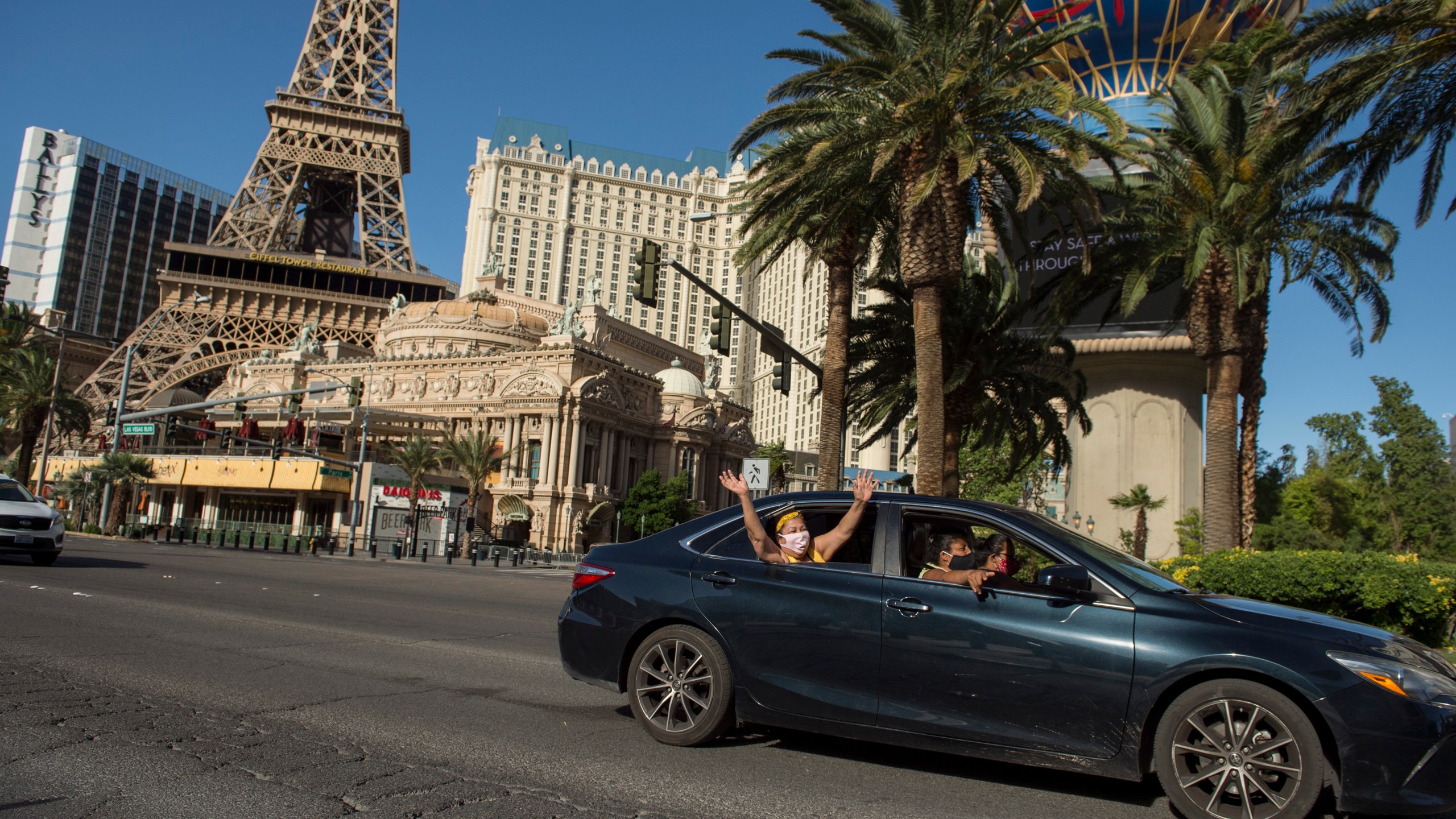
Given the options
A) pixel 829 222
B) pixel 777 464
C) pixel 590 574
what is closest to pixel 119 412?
pixel 829 222

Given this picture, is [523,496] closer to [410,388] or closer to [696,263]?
[410,388]

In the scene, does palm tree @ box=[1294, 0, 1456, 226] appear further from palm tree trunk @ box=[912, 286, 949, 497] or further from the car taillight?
the car taillight

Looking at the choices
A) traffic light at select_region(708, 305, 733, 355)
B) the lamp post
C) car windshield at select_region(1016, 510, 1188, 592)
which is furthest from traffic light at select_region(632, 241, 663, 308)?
the lamp post

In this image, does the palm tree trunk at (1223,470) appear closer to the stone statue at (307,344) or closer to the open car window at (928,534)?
the open car window at (928,534)

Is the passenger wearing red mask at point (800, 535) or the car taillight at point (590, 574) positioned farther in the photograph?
the car taillight at point (590, 574)

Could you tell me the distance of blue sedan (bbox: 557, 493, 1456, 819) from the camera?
3.94 metres


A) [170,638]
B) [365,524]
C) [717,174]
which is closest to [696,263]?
[717,174]

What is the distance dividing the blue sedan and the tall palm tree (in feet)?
40.2

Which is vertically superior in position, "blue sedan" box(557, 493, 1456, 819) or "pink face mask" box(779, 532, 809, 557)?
"pink face mask" box(779, 532, 809, 557)

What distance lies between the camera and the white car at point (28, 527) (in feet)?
50.5

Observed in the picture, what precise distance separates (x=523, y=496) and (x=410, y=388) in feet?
44.3

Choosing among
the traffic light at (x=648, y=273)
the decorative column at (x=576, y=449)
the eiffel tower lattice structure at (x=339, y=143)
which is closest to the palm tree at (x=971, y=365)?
the traffic light at (x=648, y=273)

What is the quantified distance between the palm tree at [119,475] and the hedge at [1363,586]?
4017 cm

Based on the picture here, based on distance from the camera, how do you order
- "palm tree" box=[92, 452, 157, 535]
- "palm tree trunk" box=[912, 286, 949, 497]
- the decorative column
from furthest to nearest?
the decorative column
"palm tree" box=[92, 452, 157, 535]
"palm tree trunk" box=[912, 286, 949, 497]
